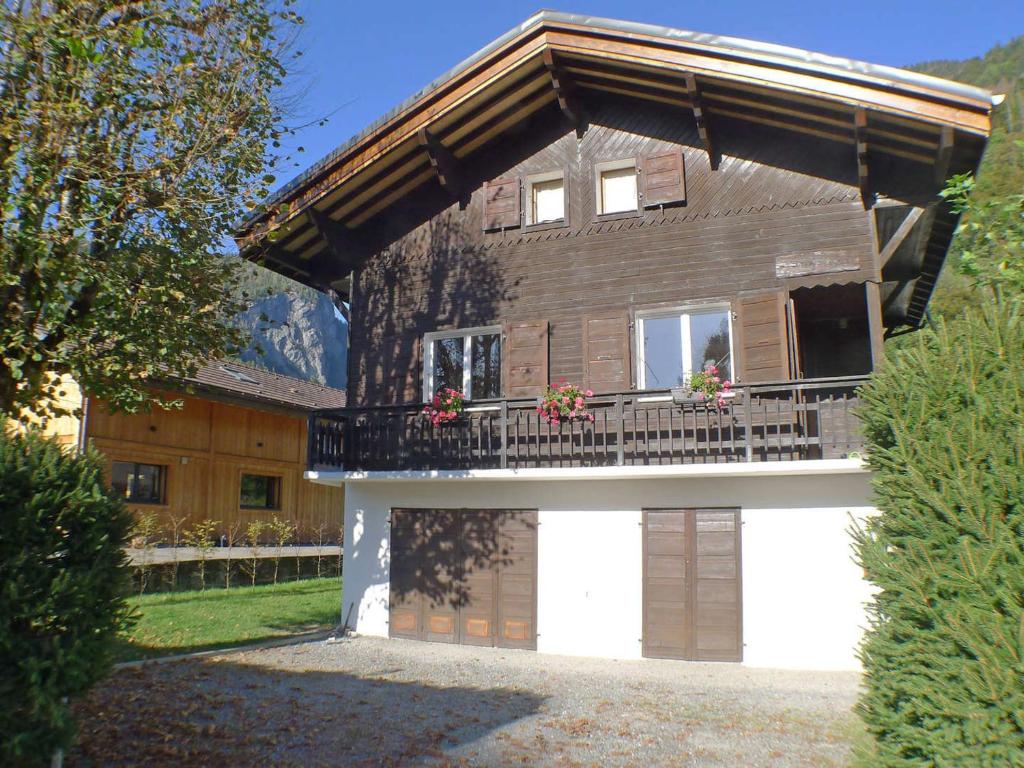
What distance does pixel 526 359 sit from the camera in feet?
42.6

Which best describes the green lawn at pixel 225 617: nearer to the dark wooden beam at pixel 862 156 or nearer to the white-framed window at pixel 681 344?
the white-framed window at pixel 681 344

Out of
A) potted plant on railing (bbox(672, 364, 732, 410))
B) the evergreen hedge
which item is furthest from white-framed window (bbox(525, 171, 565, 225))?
the evergreen hedge

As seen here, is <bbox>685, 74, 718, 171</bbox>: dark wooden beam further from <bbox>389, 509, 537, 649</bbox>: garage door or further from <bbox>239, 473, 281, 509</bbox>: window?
<bbox>239, 473, 281, 509</bbox>: window

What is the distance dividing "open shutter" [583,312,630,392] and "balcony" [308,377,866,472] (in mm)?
368

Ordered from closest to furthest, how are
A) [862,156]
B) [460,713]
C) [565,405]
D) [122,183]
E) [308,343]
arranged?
[460,713], [122,183], [862,156], [565,405], [308,343]

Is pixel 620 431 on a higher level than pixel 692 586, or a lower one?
higher

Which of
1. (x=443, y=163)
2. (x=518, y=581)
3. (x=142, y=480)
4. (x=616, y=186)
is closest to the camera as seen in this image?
(x=518, y=581)

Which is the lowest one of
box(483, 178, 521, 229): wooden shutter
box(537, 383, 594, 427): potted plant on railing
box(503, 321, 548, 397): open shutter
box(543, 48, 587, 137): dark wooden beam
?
box(537, 383, 594, 427): potted plant on railing

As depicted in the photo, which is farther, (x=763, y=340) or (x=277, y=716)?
(x=763, y=340)

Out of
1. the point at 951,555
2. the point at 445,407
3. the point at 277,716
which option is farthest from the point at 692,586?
the point at 951,555

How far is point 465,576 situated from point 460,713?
15.0ft

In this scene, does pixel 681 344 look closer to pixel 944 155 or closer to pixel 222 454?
pixel 944 155

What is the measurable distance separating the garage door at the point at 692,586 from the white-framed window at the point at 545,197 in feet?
17.2

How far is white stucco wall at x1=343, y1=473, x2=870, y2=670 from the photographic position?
10797mm
